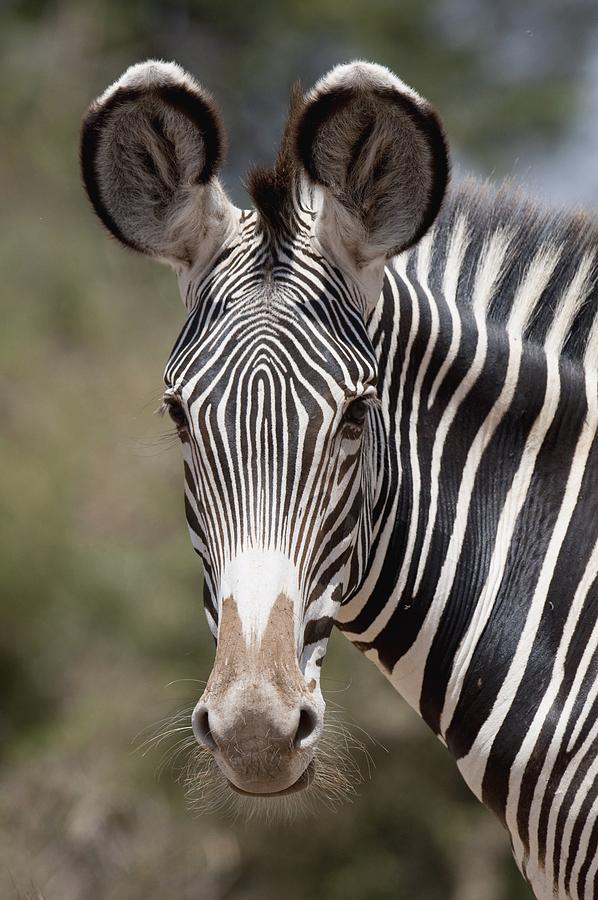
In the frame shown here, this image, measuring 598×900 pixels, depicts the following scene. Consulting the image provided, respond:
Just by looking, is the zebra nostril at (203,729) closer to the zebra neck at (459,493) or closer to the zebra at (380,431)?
the zebra at (380,431)

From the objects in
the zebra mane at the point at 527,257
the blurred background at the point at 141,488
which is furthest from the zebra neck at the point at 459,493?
the blurred background at the point at 141,488

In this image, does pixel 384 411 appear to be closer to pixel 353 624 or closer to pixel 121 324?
pixel 353 624

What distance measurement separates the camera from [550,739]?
3393 mm

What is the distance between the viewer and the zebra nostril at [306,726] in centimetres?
296

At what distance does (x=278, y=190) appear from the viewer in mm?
3479

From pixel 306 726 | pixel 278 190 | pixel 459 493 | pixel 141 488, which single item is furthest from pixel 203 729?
pixel 141 488

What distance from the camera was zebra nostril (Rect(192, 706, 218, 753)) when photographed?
2.95 metres

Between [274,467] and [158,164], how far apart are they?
1.17 meters

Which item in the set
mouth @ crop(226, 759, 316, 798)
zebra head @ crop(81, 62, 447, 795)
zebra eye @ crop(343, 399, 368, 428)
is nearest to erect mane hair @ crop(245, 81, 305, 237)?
zebra head @ crop(81, 62, 447, 795)

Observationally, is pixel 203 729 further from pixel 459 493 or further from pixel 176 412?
pixel 459 493

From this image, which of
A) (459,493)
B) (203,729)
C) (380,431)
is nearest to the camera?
(203,729)

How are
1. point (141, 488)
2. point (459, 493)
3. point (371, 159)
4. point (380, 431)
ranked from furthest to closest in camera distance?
1. point (141, 488)
2. point (459, 493)
3. point (380, 431)
4. point (371, 159)

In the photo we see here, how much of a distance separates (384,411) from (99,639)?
15204mm

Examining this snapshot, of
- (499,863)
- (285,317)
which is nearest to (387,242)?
(285,317)
